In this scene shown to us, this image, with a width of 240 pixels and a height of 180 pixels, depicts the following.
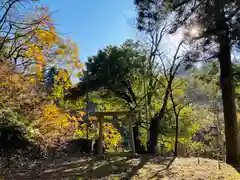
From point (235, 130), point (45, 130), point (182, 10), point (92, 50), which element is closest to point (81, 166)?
point (45, 130)

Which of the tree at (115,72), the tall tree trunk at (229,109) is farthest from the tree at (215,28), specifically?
the tree at (115,72)

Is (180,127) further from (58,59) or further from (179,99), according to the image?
(58,59)

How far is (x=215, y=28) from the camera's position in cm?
404

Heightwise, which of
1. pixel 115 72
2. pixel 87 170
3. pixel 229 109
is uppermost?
pixel 115 72

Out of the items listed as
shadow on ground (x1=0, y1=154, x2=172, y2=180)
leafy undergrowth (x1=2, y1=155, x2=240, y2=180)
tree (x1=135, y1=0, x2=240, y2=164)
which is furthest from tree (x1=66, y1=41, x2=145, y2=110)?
leafy undergrowth (x1=2, y1=155, x2=240, y2=180)

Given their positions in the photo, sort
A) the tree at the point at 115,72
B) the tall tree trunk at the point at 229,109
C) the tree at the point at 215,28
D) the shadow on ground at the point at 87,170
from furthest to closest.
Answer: the tree at the point at 115,72
the tall tree trunk at the point at 229,109
the shadow on ground at the point at 87,170
the tree at the point at 215,28

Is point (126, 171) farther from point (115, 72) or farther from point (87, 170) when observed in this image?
point (115, 72)

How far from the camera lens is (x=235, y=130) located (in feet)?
16.4

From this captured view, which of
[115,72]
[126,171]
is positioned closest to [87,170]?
[126,171]

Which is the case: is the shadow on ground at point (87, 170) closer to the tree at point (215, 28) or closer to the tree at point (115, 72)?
the tree at point (215, 28)

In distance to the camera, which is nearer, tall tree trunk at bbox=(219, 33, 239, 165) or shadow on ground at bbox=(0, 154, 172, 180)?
shadow on ground at bbox=(0, 154, 172, 180)

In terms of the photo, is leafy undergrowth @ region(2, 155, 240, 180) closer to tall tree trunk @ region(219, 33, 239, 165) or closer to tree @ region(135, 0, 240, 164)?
tall tree trunk @ region(219, 33, 239, 165)

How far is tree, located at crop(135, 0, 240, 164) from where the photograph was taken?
12.6 feet

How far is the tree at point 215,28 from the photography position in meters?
3.85
